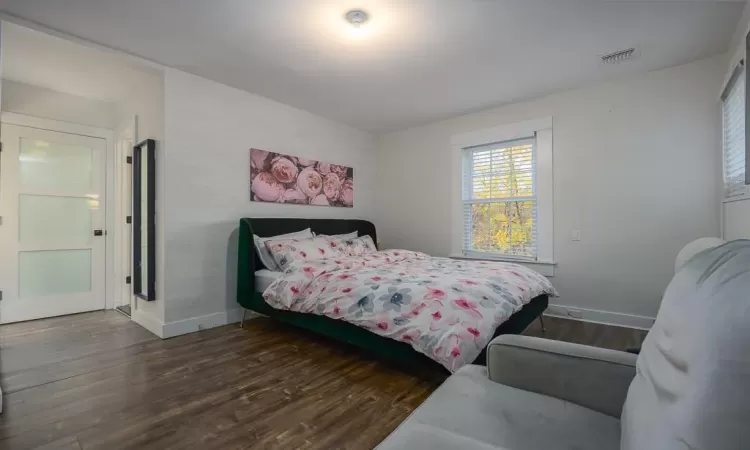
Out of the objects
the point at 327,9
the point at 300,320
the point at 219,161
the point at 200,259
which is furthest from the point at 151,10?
the point at 300,320

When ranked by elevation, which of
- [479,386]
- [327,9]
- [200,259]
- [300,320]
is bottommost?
[300,320]

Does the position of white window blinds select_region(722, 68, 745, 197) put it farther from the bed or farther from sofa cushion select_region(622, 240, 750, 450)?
sofa cushion select_region(622, 240, 750, 450)

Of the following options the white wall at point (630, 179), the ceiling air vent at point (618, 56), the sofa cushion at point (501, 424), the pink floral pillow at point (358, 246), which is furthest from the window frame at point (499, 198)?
the sofa cushion at point (501, 424)

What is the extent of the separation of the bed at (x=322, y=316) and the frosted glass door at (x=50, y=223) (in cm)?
213

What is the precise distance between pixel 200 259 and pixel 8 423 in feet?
5.52

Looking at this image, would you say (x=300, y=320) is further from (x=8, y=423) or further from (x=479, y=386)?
(x=479, y=386)

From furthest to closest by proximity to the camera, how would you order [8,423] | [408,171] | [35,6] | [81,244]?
[408,171] → [81,244] → [35,6] → [8,423]

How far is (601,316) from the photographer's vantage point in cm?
333

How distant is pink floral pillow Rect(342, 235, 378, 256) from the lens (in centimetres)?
376

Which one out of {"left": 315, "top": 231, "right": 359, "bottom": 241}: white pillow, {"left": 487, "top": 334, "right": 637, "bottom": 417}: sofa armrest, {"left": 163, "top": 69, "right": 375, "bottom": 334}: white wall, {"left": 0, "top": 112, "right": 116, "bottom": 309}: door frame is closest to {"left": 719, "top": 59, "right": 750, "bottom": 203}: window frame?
{"left": 487, "top": 334, "right": 637, "bottom": 417}: sofa armrest

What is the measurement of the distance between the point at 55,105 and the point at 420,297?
15.0 ft

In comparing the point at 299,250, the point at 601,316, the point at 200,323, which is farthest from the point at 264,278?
the point at 601,316

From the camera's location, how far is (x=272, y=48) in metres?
2.66

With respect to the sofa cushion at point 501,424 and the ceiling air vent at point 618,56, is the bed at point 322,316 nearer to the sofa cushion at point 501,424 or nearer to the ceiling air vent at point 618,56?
the sofa cushion at point 501,424
